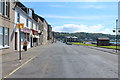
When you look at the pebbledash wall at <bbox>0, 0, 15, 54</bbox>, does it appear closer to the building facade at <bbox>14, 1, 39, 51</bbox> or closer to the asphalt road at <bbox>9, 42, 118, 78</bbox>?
the building facade at <bbox>14, 1, 39, 51</bbox>

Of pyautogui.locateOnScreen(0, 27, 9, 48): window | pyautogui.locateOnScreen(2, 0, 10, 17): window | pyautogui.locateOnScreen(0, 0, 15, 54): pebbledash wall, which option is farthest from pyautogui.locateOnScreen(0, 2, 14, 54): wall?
pyautogui.locateOnScreen(2, 0, 10, 17): window

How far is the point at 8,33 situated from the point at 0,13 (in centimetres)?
328

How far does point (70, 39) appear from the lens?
175000 mm

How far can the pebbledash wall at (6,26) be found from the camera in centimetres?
1792

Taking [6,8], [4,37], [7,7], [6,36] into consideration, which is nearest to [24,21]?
[7,7]

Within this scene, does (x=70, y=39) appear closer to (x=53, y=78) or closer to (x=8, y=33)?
A: (x=8, y=33)

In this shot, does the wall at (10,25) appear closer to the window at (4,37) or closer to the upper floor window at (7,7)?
the window at (4,37)

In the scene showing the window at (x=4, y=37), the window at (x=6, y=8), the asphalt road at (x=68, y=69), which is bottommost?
the asphalt road at (x=68, y=69)

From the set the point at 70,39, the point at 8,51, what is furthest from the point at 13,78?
the point at 70,39

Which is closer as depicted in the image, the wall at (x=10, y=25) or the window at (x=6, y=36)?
the wall at (x=10, y=25)

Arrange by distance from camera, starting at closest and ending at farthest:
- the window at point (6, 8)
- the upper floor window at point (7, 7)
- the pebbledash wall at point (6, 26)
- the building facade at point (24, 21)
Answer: the pebbledash wall at point (6, 26) < the window at point (6, 8) < the upper floor window at point (7, 7) < the building facade at point (24, 21)

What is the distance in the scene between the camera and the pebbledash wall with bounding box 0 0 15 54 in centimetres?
1792

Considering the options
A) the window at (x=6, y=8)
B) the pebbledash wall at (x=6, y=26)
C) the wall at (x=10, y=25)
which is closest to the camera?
the pebbledash wall at (x=6, y=26)

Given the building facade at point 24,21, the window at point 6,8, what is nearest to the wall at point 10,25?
the window at point 6,8
